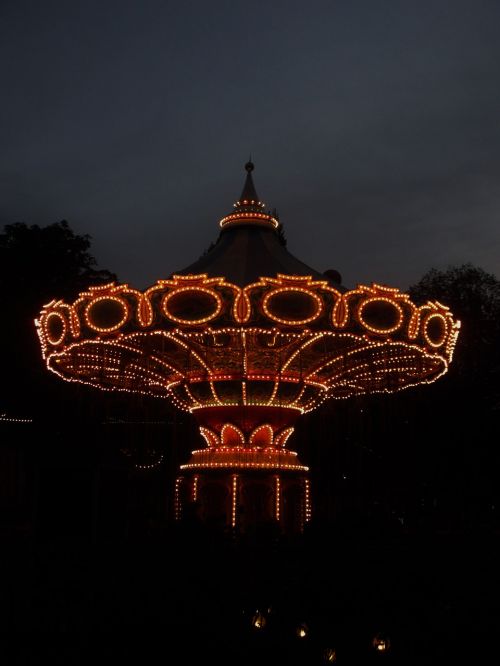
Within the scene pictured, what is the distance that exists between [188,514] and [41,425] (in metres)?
11.0

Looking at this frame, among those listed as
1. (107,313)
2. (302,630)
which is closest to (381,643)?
(302,630)

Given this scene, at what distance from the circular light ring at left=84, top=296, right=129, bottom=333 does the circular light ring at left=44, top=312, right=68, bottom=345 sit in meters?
0.54

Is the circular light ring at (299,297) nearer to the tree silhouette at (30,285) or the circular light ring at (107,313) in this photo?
the circular light ring at (107,313)

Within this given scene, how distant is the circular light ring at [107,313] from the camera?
9969 mm

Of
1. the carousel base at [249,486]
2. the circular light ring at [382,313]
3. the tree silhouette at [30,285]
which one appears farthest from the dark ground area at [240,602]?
the tree silhouette at [30,285]

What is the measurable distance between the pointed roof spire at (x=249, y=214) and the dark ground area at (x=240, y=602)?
6.50 metres

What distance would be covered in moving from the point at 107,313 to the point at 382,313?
11.5 feet

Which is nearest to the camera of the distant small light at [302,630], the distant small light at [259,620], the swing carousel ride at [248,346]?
the distant small light at [259,620]

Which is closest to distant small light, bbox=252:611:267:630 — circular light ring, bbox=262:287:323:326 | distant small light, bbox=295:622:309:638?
distant small light, bbox=295:622:309:638

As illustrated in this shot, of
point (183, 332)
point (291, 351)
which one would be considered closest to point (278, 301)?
point (183, 332)

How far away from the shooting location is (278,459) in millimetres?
11781

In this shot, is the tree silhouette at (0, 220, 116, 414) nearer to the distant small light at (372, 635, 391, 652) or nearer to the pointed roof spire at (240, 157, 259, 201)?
the pointed roof spire at (240, 157, 259, 201)

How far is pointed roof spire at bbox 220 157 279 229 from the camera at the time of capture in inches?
489

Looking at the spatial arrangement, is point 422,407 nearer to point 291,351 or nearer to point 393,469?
point 393,469
